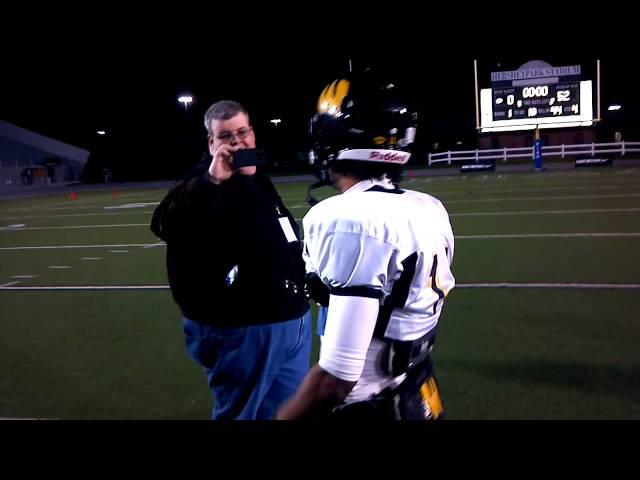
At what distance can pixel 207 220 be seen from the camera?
2689mm

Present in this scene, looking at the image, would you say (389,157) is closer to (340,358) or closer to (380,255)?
(380,255)

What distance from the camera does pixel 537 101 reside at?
26.8m

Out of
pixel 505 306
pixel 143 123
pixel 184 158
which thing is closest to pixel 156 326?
pixel 505 306

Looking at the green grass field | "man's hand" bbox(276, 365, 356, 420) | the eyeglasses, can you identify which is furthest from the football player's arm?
the green grass field

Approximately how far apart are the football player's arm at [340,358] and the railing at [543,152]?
88.8 feet

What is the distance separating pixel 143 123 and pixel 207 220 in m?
47.1

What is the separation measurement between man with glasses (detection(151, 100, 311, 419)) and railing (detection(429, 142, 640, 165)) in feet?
85.1

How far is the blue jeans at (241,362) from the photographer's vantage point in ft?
8.91

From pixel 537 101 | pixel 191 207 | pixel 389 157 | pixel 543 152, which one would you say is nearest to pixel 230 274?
pixel 191 207

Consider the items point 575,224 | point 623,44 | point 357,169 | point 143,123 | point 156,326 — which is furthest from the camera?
point 143,123

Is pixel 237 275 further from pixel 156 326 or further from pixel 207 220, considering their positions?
pixel 156 326

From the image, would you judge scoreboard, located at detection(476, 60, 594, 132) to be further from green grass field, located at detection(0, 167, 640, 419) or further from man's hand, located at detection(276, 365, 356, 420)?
man's hand, located at detection(276, 365, 356, 420)

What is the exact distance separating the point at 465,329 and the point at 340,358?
13.2 ft

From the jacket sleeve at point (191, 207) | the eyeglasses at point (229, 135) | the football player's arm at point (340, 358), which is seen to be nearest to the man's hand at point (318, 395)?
the football player's arm at point (340, 358)
